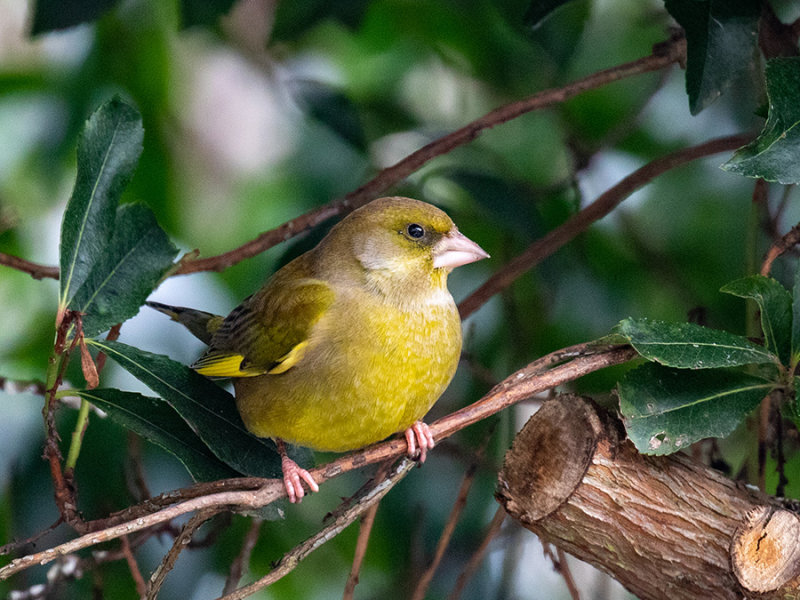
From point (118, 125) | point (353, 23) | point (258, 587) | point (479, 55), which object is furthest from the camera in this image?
point (479, 55)

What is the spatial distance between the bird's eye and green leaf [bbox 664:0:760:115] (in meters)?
0.76

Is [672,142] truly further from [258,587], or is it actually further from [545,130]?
[258,587]

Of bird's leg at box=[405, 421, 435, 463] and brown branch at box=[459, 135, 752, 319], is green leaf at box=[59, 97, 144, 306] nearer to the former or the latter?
bird's leg at box=[405, 421, 435, 463]

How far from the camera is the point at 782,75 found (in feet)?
5.99

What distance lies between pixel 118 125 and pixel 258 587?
3.61 ft

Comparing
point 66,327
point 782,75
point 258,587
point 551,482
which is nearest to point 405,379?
point 551,482

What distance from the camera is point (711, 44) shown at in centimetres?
213

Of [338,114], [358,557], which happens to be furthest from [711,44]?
[358,557]

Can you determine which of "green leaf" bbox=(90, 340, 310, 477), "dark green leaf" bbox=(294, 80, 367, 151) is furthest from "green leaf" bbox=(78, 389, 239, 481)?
"dark green leaf" bbox=(294, 80, 367, 151)

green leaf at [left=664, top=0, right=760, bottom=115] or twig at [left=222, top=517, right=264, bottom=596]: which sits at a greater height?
green leaf at [left=664, top=0, right=760, bottom=115]

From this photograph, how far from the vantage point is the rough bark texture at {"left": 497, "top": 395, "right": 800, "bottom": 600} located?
1750mm

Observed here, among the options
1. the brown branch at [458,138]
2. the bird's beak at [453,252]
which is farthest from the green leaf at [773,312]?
the brown branch at [458,138]

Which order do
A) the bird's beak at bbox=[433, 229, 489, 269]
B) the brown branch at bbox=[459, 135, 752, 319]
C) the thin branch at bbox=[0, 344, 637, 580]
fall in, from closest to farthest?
the thin branch at bbox=[0, 344, 637, 580], the bird's beak at bbox=[433, 229, 489, 269], the brown branch at bbox=[459, 135, 752, 319]

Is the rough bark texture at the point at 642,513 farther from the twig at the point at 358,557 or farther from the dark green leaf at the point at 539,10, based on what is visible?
the dark green leaf at the point at 539,10
